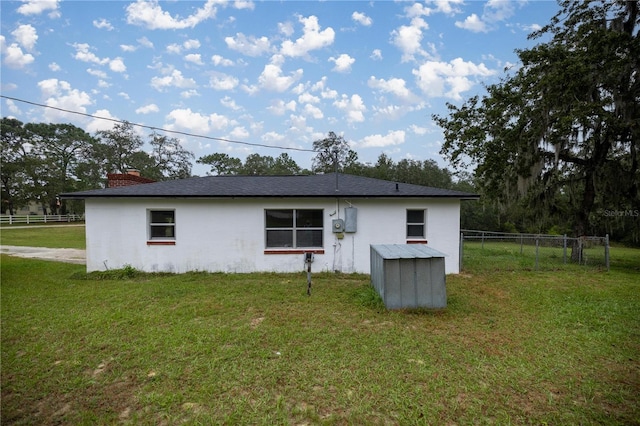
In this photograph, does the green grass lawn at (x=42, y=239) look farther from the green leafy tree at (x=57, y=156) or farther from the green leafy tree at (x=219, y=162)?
the green leafy tree at (x=219, y=162)

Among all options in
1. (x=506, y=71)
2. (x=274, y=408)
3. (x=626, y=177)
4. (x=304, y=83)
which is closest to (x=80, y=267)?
(x=274, y=408)

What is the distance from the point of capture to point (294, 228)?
29.4 feet

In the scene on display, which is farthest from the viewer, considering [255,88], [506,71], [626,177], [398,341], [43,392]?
[255,88]

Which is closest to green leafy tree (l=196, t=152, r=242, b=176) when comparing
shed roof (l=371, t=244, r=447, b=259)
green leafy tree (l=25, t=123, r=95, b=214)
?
green leafy tree (l=25, t=123, r=95, b=214)

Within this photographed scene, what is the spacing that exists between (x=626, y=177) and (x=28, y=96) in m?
21.6

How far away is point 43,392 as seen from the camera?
9.88ft

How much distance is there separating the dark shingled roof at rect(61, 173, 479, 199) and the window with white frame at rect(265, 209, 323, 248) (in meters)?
0.70

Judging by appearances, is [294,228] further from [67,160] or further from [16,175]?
[67,160]

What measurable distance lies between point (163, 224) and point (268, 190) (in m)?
3.35

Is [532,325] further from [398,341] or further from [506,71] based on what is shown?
[506,71]

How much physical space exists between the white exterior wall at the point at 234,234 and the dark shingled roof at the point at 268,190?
0.28 meters

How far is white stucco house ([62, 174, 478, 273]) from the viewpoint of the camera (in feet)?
28.3

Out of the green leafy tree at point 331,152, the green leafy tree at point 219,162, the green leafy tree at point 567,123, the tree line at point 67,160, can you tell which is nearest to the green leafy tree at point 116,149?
the tree line at point 67,160

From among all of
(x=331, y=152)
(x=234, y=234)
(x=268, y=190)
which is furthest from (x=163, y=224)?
(x=331, y=152)
